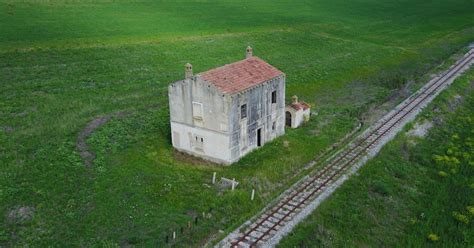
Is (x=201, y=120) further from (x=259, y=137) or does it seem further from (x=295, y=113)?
(x=295, y=113)

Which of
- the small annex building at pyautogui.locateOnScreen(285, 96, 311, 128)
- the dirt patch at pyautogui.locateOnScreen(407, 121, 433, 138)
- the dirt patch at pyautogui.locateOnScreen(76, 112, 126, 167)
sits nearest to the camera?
the dirt patch at pyautogui.locateOnScreen(76, 112, 126, 167)

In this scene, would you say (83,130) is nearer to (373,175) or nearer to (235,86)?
(235,86)

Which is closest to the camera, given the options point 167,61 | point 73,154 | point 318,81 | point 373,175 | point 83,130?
point 373,175

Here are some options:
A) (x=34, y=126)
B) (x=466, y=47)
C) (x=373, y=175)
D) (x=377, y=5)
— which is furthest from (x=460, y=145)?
(x=377, y=5)

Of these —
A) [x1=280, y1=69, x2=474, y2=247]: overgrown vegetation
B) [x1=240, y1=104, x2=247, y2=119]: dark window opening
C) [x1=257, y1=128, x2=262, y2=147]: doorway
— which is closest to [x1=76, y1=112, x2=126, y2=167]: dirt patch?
[x1=240, y1=104, x2=247, y2=119]: dark window opening

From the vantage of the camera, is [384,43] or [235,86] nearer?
[235,86]

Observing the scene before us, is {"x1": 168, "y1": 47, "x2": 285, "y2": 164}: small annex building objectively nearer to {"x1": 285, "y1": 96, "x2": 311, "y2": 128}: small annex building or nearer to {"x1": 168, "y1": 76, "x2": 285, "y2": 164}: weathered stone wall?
{"x1": 168, "y1": 76, "x2": 285, "y2": 164}: weathered stone wall
